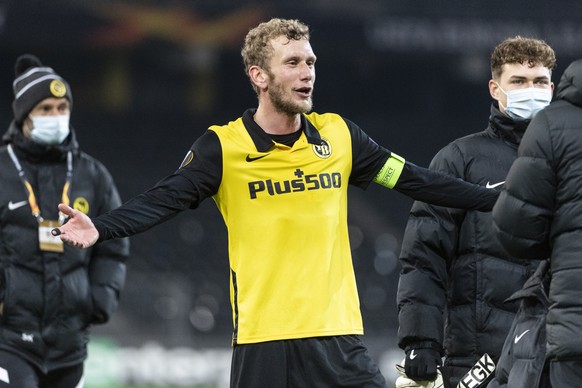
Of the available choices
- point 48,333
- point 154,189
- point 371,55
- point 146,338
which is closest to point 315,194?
point 154,189

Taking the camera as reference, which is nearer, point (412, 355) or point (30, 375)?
point (412, 355)

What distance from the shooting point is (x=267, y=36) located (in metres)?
5.04

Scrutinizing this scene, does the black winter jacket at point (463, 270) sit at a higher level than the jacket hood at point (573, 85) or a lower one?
lower

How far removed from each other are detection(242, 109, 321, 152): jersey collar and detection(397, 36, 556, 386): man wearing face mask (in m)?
0.71

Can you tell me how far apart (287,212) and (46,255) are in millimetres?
2239

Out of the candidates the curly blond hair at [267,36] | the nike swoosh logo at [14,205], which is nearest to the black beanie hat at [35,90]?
the nike swoosh logo at [14,205]

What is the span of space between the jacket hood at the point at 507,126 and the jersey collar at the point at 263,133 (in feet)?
2.97

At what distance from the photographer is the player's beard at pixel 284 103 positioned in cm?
493

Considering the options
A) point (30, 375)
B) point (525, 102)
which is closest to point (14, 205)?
point (30, 375)

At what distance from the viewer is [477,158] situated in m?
5.43

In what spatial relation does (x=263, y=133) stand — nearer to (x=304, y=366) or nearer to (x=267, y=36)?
(x=267, y=36)

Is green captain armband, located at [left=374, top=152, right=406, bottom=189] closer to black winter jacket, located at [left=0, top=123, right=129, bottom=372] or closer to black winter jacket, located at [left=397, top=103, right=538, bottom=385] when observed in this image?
black winter jacket, located at [left=397, top=103, right=538, bottom=385]

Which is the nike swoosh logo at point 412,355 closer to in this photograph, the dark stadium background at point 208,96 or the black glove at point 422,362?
the black glove at point 422,362

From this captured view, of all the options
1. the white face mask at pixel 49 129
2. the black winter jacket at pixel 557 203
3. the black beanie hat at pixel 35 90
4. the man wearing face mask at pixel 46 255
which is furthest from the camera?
the black beanie hat at pixel 35 90
